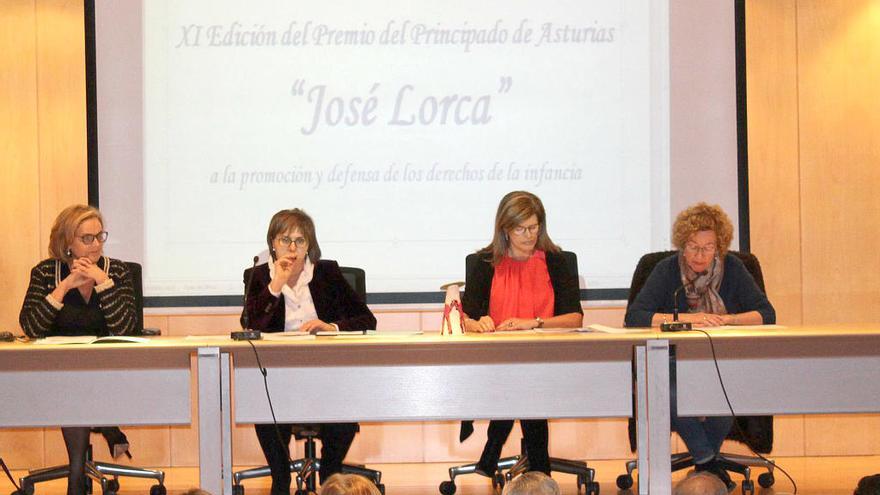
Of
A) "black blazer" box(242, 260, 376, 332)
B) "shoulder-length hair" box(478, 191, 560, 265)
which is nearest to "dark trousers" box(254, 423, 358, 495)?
"black blazer" box(242, 260, 376, 332)

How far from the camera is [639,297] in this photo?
14.1ft

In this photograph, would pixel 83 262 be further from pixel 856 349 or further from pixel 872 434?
pixel 872 434

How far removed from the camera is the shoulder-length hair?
4219mm

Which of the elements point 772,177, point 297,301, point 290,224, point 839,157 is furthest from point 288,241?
point 839,157

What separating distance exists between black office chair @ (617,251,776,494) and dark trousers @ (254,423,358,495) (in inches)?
43.8

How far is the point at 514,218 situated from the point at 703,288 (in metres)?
0.78

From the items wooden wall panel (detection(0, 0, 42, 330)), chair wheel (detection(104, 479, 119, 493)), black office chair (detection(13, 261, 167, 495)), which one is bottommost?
chair wheel (detection(104, 479, 119, 493))

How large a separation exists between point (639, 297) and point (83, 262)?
2140 mm

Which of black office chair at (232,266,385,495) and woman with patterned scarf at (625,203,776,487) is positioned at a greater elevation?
woman with patterned scarf at (625,203,776,487)

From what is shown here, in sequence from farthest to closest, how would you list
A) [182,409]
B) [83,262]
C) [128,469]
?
[128,469] → [83,262] → [182,409]

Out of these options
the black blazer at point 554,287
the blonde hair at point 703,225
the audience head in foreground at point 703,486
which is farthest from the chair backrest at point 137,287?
the audience head in foreground at point 703,486

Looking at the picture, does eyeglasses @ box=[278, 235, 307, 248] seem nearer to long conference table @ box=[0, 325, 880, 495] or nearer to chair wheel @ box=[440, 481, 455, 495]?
long conference table @ box=[0, 325, 880, 495]

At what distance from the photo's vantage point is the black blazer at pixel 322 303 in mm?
4254

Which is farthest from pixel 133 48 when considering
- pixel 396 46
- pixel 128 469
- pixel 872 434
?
pixel 872 434
